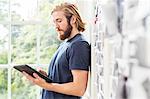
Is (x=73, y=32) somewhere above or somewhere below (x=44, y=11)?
below

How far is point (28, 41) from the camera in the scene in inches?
117

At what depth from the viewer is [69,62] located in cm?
195

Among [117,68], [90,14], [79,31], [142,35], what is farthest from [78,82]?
[142,35]

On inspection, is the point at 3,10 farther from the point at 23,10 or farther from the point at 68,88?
the point at 68,88

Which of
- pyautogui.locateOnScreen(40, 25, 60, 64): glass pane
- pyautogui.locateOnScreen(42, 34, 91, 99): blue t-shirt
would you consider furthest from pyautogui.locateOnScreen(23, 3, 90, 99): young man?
pyautogui.locateOnScreen(40, 25, 60, 64): glass pane

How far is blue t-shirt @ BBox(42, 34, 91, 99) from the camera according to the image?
1.93 meters

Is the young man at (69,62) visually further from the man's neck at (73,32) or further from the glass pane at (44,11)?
the glass pane at (44,11)

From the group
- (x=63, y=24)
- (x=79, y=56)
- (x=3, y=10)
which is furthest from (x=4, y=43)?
(x=79, y=56)

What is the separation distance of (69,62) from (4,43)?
116cm

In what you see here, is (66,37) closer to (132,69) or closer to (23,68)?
(23,68)

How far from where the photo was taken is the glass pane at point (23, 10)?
296cm

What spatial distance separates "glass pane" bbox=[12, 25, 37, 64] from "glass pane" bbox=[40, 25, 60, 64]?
76 millimetres

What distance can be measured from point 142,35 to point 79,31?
132 centimetres

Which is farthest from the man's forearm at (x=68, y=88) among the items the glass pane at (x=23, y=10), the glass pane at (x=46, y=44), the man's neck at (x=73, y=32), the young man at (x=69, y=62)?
the glass pane at (x=23, y=10)
